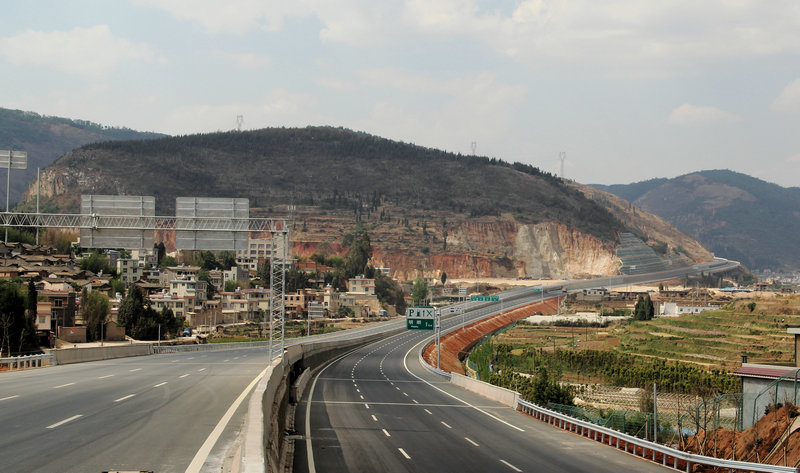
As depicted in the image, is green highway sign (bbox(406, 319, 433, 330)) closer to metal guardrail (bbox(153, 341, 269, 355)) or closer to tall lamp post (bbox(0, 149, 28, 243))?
metal guardrail (bbox(153, 341, 269, 355))

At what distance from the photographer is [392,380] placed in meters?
63.2

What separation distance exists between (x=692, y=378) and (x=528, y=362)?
28869 millimetres

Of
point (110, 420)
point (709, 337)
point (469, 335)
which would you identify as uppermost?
point (110, 420)

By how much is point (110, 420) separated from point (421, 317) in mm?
60996

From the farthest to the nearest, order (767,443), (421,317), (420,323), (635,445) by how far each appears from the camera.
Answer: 1. (420,323)
2. (421,317)
3. (635,445)
4. (767,443)

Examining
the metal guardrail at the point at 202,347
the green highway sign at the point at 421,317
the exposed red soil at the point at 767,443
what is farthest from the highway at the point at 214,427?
the green highway sign at the point at 421,317

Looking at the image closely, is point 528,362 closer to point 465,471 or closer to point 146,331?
point 146,331

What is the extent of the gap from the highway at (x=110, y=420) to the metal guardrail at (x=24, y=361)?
5106 millimetres

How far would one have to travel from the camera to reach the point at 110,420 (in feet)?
77.5

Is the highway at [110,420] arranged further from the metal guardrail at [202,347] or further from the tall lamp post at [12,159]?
the metal guardrail at [202,347]

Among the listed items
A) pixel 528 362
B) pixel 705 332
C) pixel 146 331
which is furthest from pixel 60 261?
pixel 705 332

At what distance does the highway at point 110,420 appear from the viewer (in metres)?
17.5

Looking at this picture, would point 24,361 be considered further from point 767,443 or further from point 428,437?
point 767,443

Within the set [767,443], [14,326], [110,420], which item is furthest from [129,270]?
[767,443]
